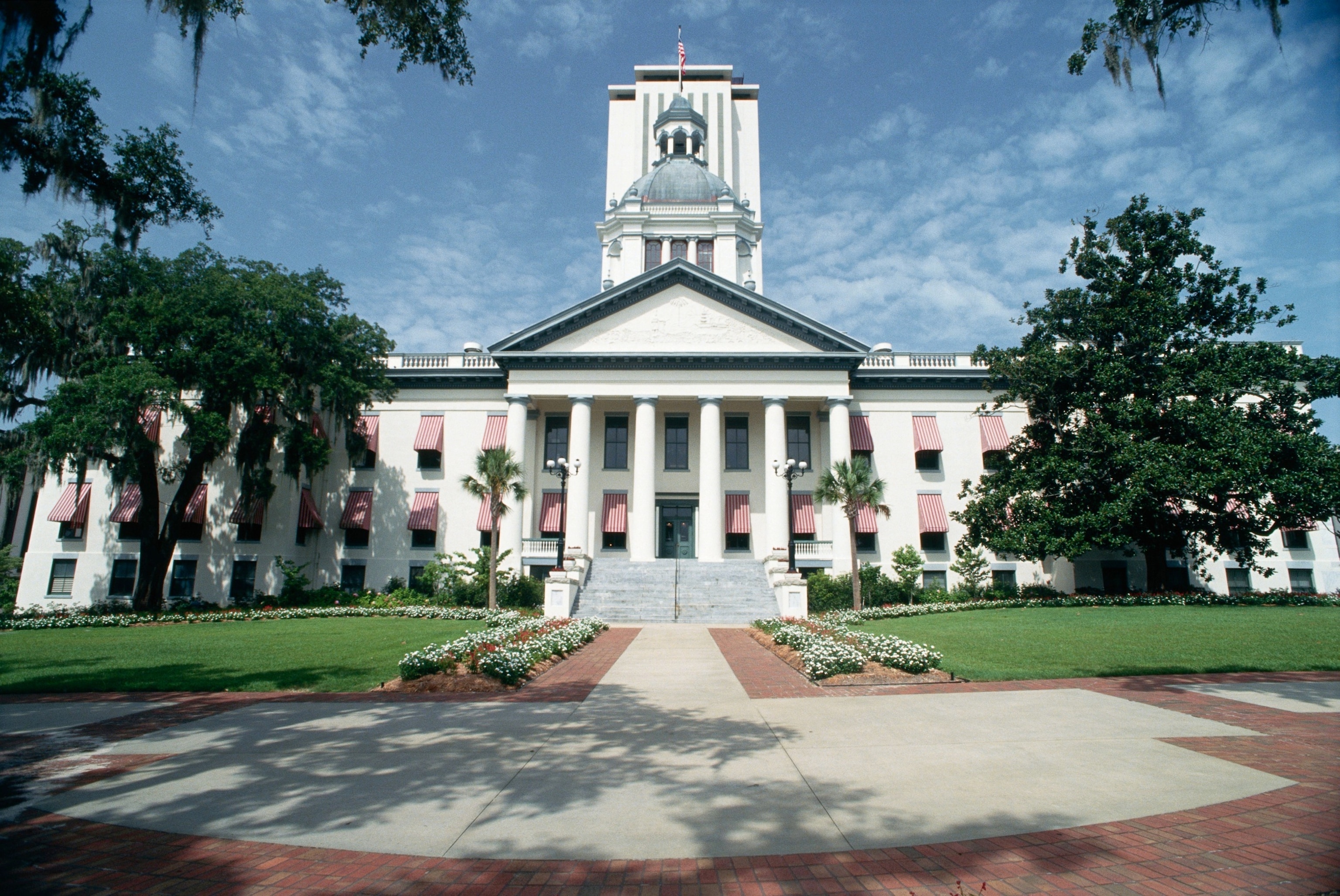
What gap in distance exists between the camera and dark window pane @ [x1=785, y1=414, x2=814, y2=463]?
34312 millimetres

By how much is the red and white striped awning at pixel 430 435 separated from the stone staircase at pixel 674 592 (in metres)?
10.2

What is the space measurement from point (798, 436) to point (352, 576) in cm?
2241

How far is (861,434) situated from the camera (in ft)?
111

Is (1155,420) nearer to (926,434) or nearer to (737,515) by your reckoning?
(926,434)

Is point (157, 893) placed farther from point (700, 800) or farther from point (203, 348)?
point (203, 348)

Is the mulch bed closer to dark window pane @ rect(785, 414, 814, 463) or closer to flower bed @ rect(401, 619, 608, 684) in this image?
flower bed @ rect(401, 619, 608, 684)

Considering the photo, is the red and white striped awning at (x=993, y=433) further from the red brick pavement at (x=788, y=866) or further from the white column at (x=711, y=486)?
the red brick pavement at (x=788, y=866)

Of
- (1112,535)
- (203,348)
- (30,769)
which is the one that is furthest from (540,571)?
(30,769)

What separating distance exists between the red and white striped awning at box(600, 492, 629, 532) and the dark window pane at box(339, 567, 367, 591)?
11535 mm

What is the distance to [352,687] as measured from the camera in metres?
10.4

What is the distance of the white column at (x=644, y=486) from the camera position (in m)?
31.2

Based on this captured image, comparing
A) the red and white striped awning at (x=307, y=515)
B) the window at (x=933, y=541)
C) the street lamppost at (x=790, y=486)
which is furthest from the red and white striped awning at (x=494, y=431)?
the window at (x=933, y=541)

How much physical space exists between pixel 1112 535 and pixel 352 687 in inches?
981

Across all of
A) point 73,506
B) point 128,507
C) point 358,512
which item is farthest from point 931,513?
point 73,506
